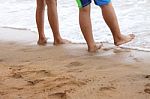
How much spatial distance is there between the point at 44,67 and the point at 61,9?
3.28 meters

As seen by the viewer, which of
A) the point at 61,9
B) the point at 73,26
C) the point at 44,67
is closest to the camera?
the point at 44,67

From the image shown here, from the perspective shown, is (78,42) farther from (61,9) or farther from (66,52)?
(61,9)

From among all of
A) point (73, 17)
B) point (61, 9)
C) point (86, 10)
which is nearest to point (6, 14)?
point (61, 9)

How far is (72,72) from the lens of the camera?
3.37m

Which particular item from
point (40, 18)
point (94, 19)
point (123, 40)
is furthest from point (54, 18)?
point (94, 19)

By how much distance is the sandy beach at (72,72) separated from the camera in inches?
110

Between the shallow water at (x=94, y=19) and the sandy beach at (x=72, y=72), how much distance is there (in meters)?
0.42

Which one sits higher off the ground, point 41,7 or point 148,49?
point 41,7

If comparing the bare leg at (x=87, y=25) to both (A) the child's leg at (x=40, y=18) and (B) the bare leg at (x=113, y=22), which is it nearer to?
(B) the bare leg at (x=113, y=22)

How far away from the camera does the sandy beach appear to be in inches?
110

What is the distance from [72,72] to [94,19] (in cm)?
251

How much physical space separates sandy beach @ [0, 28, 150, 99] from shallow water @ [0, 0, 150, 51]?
418mm

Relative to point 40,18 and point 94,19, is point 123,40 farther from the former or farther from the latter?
point 94,19

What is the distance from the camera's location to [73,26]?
5.55 m
